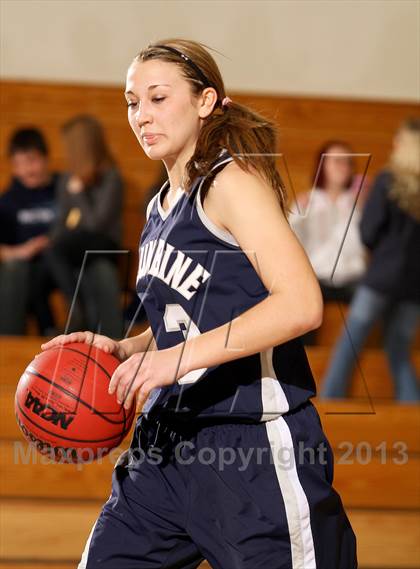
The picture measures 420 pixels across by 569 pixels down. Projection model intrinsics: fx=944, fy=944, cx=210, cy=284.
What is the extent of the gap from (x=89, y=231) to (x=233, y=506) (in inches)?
107

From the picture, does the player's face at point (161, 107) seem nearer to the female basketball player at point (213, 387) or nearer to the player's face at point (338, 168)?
the female basketball player at point (213, 387)

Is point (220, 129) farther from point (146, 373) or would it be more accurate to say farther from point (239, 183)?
point (146, 373)

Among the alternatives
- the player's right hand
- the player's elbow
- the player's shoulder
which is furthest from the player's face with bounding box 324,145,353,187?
the player's elbow

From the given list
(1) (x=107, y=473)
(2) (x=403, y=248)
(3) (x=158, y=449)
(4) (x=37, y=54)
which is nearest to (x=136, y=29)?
(4) (x=37, y=54)

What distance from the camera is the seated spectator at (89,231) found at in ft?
13.6

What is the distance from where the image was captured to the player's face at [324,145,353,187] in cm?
434

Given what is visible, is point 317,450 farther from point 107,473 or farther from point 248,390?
point 107,473

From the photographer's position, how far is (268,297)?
5.14 feet

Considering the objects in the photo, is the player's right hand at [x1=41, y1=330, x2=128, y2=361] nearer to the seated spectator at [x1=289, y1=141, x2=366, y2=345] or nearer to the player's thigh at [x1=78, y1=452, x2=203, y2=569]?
the player's thigh at [x1=78, y1=452, x2=203, y2=569]

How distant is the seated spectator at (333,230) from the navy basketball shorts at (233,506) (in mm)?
2505

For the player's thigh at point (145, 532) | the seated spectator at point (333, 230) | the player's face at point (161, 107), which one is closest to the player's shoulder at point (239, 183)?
the player's face at point (161, 107)

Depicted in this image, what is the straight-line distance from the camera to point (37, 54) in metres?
4.88

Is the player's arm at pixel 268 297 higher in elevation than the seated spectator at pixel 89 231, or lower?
higher

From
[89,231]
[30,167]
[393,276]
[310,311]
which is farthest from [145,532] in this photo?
[30,167]
